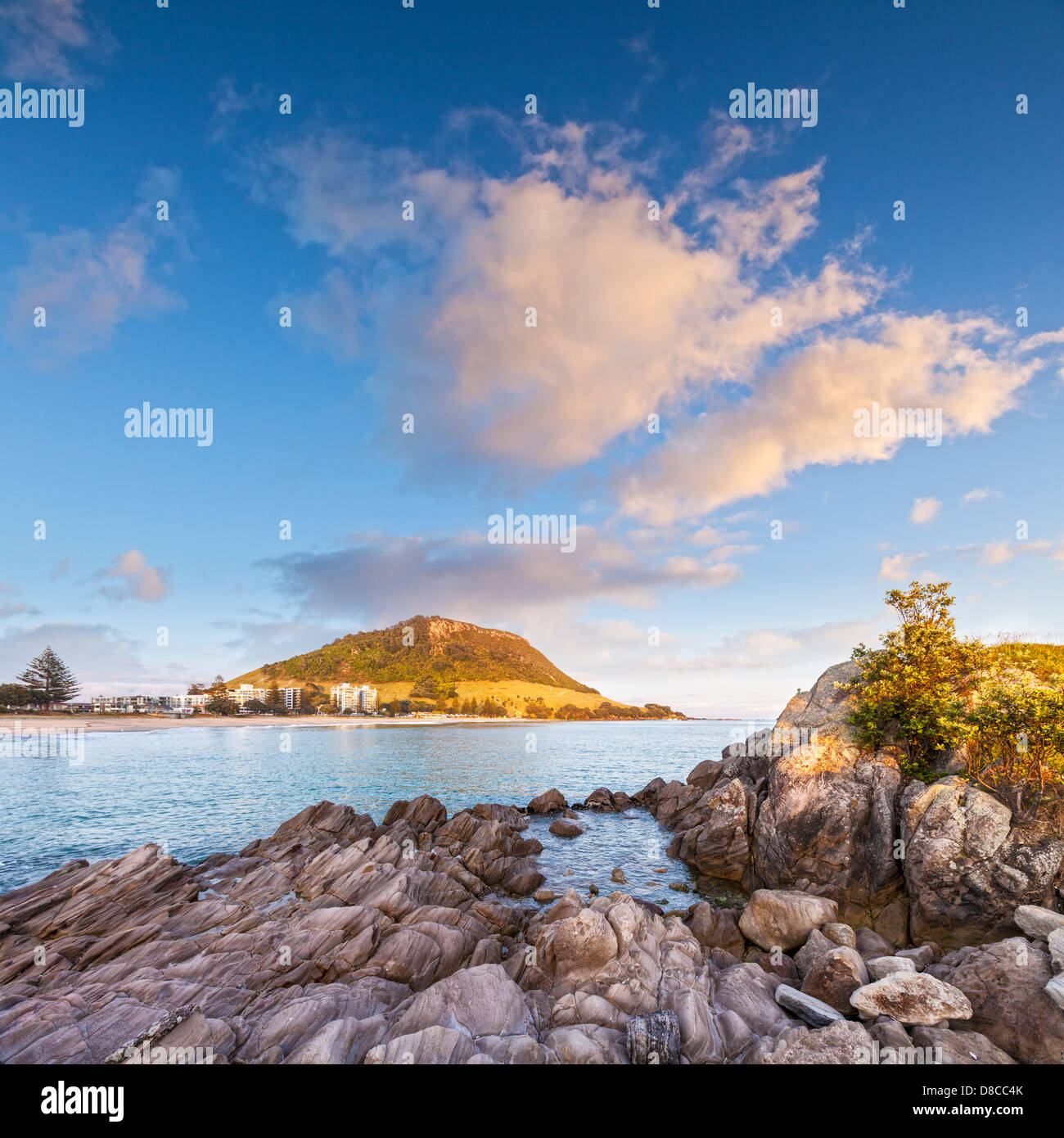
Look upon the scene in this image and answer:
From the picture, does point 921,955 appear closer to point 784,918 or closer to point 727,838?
point 784,918

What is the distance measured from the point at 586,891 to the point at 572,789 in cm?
3417

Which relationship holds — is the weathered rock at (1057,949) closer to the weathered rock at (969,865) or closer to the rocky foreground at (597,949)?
the rocky foreground at (597,949)

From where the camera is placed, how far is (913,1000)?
11.3 m

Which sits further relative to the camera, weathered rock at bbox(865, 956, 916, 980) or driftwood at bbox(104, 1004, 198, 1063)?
weathered rock at bbox(865, 956, 916, 980)

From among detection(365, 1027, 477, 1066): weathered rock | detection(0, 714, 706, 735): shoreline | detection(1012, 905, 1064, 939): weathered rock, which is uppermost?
detection(365, 1027, 477, 1066): weathered rock

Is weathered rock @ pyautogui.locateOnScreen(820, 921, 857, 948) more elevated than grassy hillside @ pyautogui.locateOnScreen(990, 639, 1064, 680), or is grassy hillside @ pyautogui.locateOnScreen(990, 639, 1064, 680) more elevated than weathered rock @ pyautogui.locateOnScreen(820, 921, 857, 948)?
grassy hillside @ pyautogui.locateOnScreen(990, 639, 1064, 680)

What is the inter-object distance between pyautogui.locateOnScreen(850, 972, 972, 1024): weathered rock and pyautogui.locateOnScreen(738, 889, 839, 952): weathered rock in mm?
6052

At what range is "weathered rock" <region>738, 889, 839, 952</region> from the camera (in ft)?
57.0

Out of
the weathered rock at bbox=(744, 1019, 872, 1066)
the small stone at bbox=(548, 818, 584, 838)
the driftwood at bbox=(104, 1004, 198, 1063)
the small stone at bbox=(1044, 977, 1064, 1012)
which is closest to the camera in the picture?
the weathered rock at bbox=(744, 1019, 872, 1066)

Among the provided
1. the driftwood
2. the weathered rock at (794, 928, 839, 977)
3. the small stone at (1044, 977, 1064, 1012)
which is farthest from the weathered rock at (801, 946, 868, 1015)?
the driftwood

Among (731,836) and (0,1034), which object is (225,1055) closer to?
(0,1034)

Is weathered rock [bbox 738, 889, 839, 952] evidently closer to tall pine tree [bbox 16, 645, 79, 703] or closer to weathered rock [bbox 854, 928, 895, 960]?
weathered rock [bbox 854, 928, 895, 960]

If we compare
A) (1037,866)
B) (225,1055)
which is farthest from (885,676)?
(225,1055)

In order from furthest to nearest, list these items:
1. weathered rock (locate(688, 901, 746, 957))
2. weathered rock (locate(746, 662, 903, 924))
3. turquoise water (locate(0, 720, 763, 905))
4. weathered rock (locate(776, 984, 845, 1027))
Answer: turquoise water (locate(0, 720, 763, 905)), weathered rock (locate(746, 662, 903, 924)), weathered rock (locate(688, 901, 746, 957)), weathered rock (locate(776, 984, 845, 1027))
